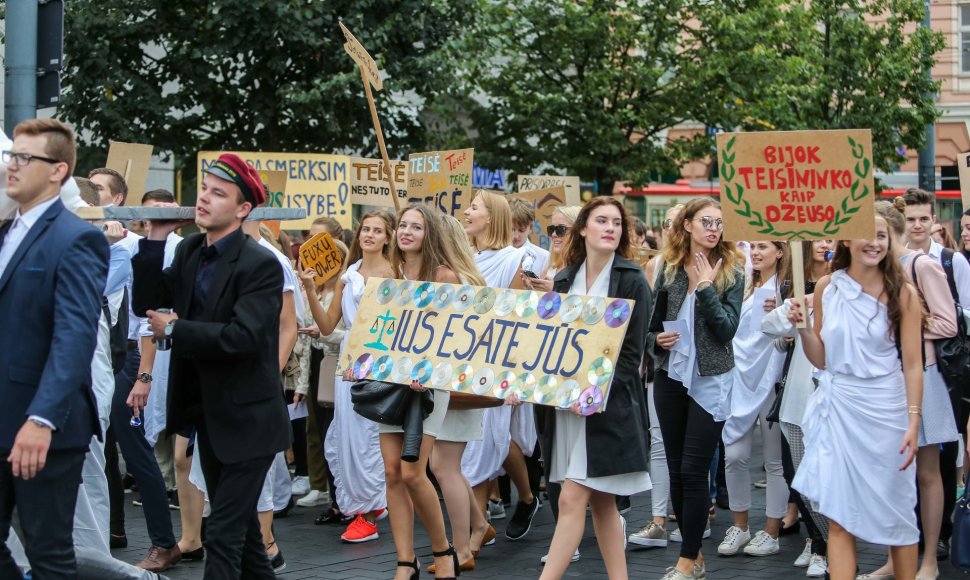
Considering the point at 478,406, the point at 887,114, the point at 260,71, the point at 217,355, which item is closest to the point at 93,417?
the point at 217,355

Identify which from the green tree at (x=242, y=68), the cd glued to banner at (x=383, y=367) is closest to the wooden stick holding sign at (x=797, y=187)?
the cd glued to banner at (x=383, y=367)

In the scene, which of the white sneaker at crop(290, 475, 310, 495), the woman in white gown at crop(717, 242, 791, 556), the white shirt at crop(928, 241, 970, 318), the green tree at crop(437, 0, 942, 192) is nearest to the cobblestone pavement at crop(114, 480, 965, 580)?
the woman in white gown at crop(717, 242, 791, 556)

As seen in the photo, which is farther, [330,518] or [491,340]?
[330,518]

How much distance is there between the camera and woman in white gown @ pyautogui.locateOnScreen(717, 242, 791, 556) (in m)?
7.82

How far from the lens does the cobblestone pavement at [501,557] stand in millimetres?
7262

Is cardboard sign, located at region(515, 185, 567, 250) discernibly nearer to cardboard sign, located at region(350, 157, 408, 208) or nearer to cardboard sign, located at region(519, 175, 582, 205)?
cardboard sign, located at region(519, 175, 582, 205)

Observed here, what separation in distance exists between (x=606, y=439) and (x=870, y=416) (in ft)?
3.85

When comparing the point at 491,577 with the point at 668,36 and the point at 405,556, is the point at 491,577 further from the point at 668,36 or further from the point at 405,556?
the point at 668,36

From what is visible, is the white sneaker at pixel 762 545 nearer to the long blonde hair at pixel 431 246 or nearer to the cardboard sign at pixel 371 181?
the long blonde hair at pixel 431 246

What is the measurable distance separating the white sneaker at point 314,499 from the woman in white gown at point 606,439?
360 cm

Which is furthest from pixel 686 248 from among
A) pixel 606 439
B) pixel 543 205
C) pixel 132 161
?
pixel 543 205

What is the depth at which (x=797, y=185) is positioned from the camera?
618 cm

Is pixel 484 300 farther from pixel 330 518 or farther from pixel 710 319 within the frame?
pixel 330 518

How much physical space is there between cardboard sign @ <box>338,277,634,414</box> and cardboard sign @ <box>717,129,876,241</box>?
2.82ft
